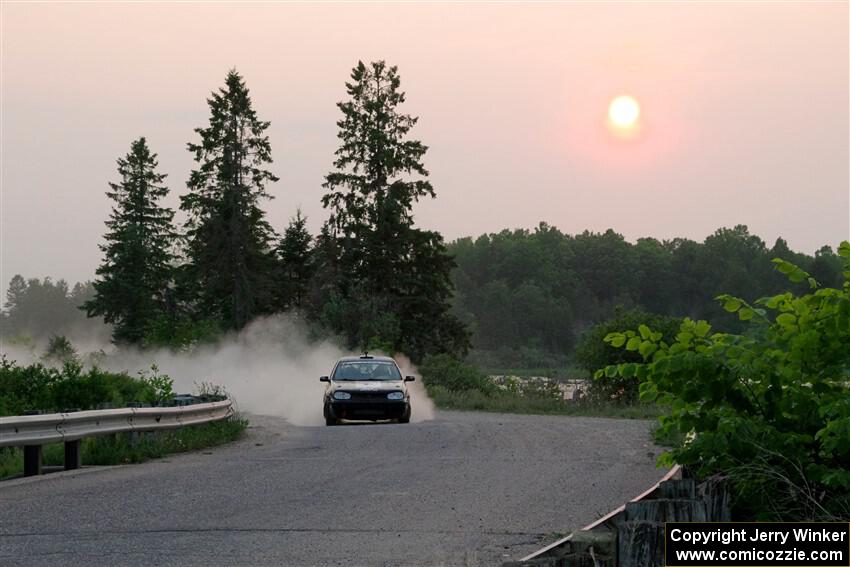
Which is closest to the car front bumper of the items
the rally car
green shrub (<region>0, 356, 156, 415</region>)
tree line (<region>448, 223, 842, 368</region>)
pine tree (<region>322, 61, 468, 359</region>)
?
the rally car

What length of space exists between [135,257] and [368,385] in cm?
6226

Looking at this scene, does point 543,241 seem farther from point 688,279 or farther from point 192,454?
point 192,454

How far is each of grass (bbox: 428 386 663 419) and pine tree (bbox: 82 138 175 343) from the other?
44.6 meters

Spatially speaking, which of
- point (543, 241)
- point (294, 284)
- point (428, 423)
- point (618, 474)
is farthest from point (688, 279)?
point (618, 474)

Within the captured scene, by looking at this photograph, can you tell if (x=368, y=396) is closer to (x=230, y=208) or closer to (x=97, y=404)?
(x=97, y=404)

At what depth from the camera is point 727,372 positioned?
861 cm

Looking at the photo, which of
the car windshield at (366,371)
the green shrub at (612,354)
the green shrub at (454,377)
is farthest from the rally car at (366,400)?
the green shrub at (454,377)

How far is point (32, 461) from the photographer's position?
16.4m

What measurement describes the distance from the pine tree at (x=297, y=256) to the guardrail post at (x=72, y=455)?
2748 inches

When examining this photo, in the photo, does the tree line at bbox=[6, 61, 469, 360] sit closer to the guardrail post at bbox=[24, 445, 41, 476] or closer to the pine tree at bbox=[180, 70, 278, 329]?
the pine tree at bbox=[180, 70, 278, 329]

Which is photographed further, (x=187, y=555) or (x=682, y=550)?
(x=187, y=555)

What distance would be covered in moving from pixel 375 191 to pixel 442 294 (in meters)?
7.72

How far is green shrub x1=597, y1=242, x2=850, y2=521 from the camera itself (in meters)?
7.98

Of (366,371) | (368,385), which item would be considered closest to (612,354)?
(366,371)
